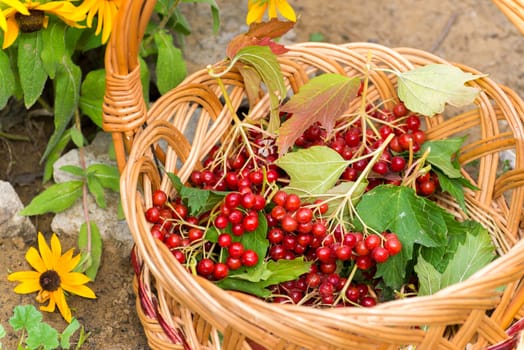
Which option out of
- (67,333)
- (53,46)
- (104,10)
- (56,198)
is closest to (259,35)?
(104,10)

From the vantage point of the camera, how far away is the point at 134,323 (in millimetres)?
1433

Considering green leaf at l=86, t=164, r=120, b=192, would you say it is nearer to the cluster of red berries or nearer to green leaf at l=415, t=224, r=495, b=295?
the cluster of red berries

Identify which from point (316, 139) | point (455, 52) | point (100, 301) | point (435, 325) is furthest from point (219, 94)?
point (455, 52)

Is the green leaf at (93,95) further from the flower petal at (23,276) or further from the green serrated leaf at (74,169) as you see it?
the flower petal at (23,276)

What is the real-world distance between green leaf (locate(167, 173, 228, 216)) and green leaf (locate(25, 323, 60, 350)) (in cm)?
32

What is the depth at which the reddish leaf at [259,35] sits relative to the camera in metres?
1.33

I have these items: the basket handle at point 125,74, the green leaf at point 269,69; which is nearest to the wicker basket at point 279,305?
the basket handle at point 125,74

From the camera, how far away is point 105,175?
5.02 feet

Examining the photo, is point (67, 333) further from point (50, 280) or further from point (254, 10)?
point (254, 10)

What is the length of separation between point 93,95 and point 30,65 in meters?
0.20

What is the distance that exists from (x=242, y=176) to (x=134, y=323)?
379mm

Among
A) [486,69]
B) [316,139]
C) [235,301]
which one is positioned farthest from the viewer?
[486,69]

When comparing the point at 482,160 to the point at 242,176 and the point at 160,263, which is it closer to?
the point at 242,176

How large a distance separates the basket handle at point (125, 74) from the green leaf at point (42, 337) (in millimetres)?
318
